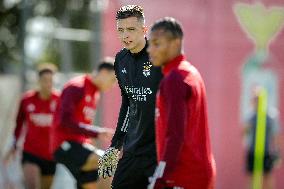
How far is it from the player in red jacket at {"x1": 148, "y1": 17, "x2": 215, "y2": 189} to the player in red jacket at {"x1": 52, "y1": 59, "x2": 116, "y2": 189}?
146 inches

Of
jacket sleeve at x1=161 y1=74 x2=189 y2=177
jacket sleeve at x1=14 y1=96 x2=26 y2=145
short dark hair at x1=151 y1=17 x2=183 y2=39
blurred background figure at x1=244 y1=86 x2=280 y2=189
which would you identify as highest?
short dark hair at x1=151 y1=17 x2=183 y2=39

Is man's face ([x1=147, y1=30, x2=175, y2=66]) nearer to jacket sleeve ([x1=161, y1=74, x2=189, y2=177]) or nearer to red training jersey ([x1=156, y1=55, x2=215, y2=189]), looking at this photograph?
red training jersey ([x1=156, y1=55, x2=215, y2=189])

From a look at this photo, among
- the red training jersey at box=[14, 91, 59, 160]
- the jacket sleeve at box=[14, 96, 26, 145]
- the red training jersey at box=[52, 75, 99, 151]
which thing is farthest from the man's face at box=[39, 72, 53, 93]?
the red training jersey at box=[52, 75, 99, 151]

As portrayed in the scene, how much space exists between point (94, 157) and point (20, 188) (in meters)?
3.80

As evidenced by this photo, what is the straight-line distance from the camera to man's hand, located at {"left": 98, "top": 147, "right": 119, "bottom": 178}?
6.18 meters

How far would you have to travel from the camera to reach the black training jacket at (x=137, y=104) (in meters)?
6.20

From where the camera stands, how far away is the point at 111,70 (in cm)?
870

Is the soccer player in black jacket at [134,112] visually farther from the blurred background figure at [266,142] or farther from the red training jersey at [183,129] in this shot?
the blurred background figure at [266,142]

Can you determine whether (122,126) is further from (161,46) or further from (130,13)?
(161,46)

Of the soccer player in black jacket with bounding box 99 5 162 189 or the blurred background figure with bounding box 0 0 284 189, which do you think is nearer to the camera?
the soccer player in black jacket with bounding box 99 5 162 189

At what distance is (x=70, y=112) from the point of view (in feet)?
28.3

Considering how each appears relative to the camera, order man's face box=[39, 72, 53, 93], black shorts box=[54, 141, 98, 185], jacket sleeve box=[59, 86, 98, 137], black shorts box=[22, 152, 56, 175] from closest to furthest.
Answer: jacket sleeve box=[59, 86, 98, 137], black shorts box=[54, 141, 98, 185], man's face box=[39, 72, 53, 93], black shorts box=[22, 152, 56, 175]

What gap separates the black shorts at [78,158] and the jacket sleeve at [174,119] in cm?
418

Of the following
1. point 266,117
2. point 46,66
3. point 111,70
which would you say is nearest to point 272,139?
point 266,117
